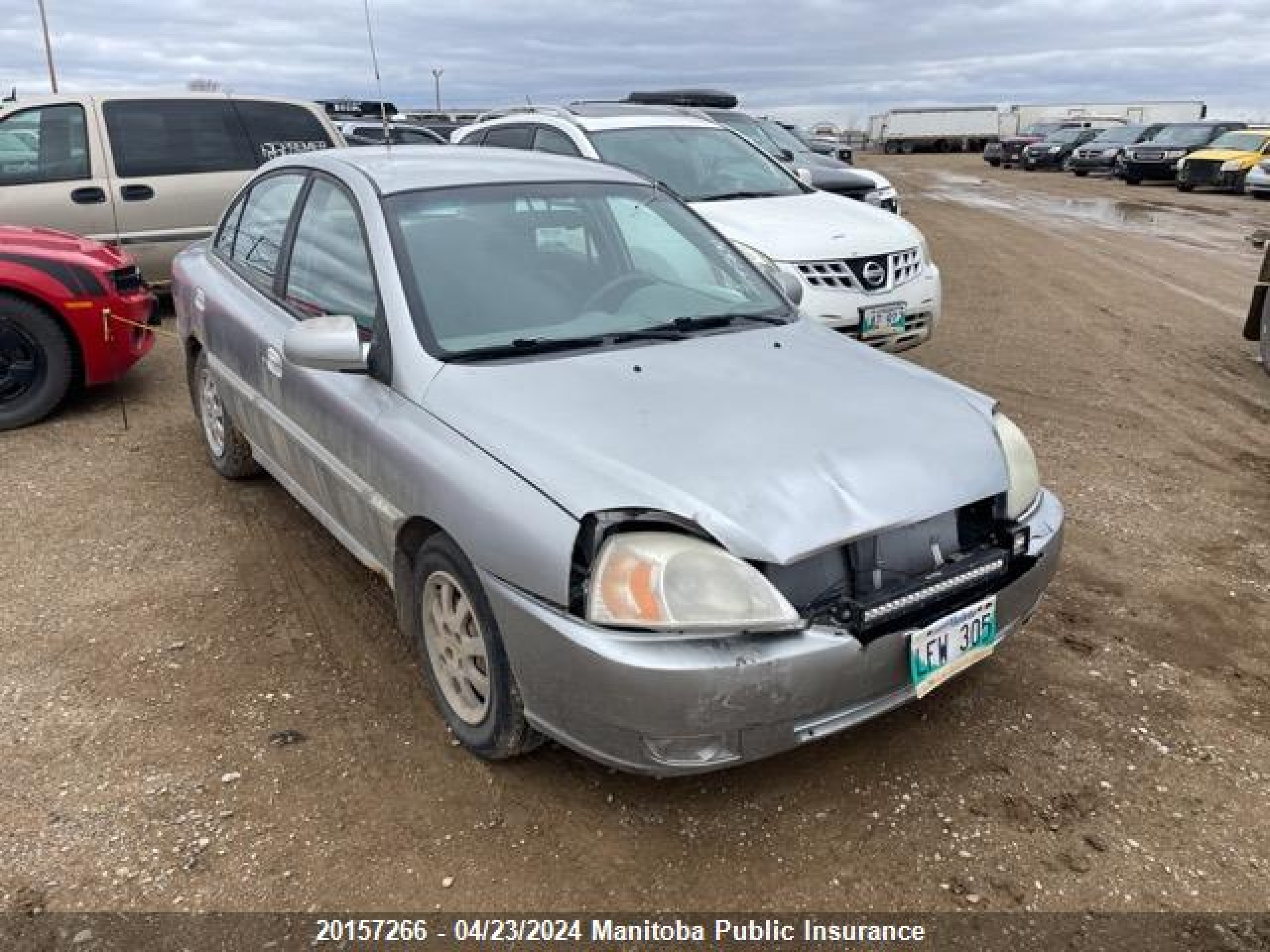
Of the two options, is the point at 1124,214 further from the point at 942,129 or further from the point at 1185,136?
the point at 942,129

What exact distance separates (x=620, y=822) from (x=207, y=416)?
3377mm

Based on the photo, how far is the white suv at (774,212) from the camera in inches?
234

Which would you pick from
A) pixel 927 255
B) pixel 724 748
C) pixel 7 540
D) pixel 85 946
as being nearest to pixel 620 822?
pixel 724 748

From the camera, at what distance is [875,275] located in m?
6.05

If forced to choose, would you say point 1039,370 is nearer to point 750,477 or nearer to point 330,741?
point 750,477

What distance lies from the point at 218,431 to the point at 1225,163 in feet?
85.5

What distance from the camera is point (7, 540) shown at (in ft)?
14.0

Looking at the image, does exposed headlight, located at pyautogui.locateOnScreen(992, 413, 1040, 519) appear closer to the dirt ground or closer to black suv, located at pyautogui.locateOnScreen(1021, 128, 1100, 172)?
the dirt ground

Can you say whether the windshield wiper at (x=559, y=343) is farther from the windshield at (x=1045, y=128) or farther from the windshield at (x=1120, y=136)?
the windshield at (x=1045, y=128)

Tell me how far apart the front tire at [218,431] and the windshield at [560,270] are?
176 cm

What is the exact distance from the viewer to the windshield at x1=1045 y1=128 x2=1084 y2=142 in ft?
112

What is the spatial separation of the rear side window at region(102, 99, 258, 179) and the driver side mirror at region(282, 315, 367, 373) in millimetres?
5828

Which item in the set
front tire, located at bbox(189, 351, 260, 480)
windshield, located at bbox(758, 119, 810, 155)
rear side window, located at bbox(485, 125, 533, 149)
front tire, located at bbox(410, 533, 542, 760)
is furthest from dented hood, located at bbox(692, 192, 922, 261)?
windshield, located at bbox(758, 119, 810, 155)

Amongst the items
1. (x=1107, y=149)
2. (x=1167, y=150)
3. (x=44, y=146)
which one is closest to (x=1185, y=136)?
(x=1167, y=150)
